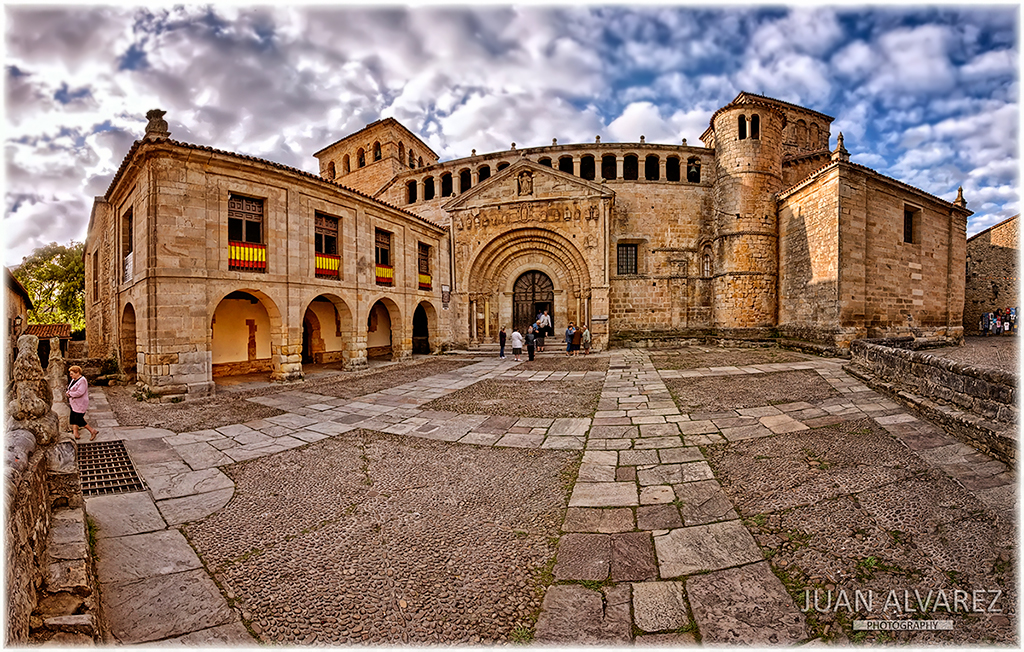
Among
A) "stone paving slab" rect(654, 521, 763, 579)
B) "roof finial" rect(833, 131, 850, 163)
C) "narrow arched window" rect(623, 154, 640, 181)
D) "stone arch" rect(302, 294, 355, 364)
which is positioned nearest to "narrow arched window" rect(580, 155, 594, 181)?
"narrow arched window" rect(623, 154, 640, 181)

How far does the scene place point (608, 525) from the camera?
3531 millimetres

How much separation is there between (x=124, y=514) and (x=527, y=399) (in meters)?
6.33

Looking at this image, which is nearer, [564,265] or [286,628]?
[286,628]

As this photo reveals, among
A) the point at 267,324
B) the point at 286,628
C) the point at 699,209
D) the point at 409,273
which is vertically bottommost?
the point at 286,628

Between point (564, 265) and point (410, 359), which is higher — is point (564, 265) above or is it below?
above

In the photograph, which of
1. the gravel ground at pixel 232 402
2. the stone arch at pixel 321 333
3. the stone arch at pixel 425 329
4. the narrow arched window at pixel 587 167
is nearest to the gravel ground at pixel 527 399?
the gravel ground at pixel 232 402

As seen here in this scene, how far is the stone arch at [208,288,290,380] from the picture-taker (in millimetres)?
13008

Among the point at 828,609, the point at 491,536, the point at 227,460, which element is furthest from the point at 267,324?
the point at 828,609

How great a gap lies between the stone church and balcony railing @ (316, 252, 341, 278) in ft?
0.18

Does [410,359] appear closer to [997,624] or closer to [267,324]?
[267,324]

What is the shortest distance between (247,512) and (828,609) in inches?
190

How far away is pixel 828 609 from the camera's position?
247 cm

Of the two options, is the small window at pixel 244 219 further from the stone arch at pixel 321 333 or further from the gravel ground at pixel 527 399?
A: the gravel ground at pixel 527 399

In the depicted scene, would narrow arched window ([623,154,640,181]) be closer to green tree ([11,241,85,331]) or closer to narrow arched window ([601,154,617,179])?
narrow arched window ([601,154,617,179])
